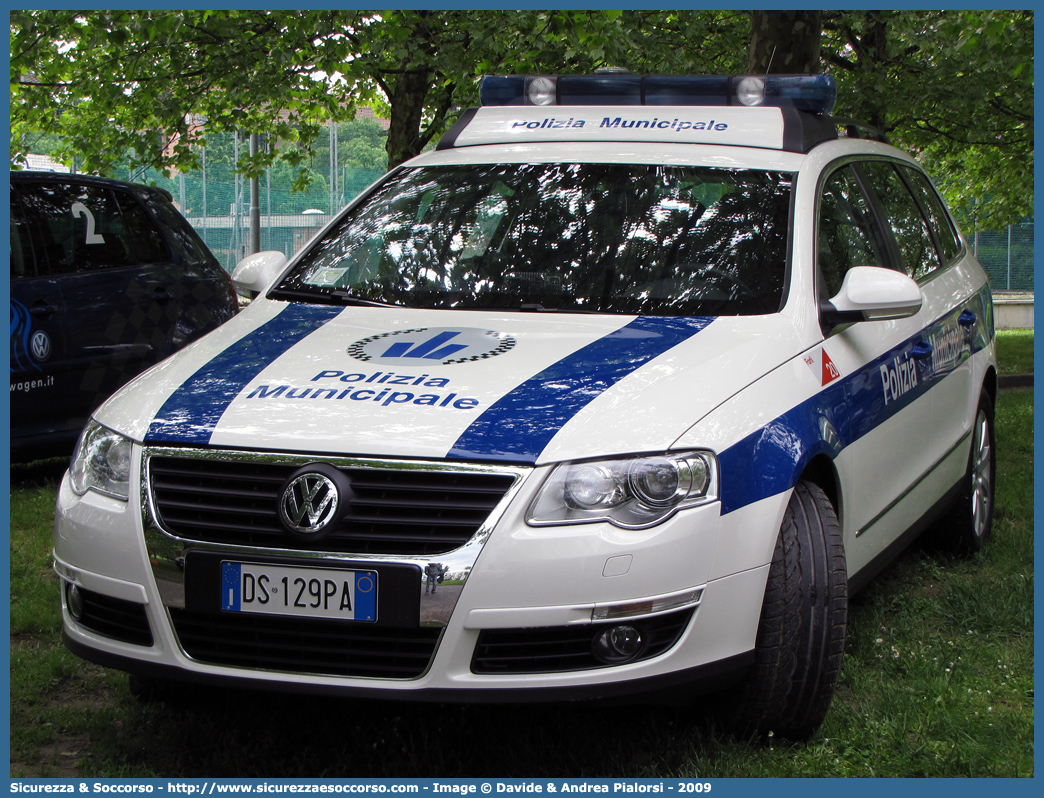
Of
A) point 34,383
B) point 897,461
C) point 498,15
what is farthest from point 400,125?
point 897,461

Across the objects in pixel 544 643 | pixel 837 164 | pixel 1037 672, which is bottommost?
pixel 1037 672

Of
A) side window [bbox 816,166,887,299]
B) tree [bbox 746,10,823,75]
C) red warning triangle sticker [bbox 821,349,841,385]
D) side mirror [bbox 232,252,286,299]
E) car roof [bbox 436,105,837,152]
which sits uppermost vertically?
tree [bbox 746,10,823,75]

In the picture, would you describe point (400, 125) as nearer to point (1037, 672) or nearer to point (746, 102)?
point (746, 102)

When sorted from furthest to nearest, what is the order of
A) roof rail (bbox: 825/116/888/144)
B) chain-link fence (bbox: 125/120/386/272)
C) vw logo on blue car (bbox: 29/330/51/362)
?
1. chain-link fence (bbox: 125/120/386/272)
2. vw logo on blue car (bbox: 29/330/51/362)
3. roof rail (bbox: 825/116/888/144)

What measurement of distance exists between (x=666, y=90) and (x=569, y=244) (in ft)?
4.07

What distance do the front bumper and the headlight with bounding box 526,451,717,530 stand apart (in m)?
0.03

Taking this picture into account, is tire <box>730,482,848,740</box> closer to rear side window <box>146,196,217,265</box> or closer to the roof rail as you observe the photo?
the roof rail

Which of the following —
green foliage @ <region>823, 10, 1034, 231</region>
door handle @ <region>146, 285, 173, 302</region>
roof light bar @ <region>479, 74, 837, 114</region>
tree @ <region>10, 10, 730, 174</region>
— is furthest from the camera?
green foliage @ <region>823, 10, 1034, 231</region>

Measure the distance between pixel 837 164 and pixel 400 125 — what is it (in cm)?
1023

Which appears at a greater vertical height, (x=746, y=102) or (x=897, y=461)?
(x=746, y=102)

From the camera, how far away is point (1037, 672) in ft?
12.7

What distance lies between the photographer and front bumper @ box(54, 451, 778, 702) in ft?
9.00

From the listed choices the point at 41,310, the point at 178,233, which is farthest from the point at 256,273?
the point at 178,233

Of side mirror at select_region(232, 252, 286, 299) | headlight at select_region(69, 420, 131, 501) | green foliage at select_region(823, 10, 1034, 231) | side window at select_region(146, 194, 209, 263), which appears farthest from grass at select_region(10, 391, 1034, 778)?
green foliage at select_region(823, 10, 1034, 231)
